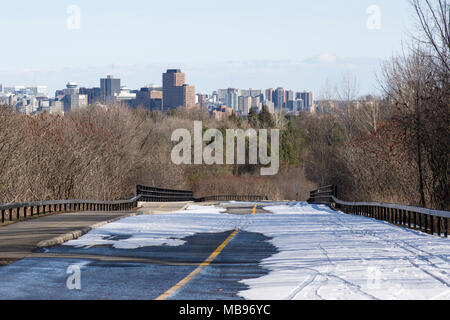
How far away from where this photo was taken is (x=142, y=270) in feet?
41.3

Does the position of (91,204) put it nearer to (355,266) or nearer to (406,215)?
(406,215)

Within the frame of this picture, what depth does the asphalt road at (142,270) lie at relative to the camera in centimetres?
1014

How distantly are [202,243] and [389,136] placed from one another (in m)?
22.8

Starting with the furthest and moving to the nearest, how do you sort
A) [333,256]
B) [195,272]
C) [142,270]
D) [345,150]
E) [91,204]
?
[345,150], [91,204], [333,256], [142,270], [195,272]

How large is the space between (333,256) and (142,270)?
377 centimetres

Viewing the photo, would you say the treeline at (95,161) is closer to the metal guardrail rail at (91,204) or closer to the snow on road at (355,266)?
the metal guardrail rail at (91,204)

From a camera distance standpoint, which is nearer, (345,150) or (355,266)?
(355,266)

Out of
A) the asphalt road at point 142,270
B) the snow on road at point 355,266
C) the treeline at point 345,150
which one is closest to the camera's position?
the snow on road at point 355,266

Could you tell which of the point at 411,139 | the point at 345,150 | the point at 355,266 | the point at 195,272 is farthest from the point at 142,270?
the point at 345,150

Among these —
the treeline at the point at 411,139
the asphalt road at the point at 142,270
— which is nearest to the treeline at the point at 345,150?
the treeline at the point at 411,139

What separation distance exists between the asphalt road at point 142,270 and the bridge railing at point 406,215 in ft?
15.3
